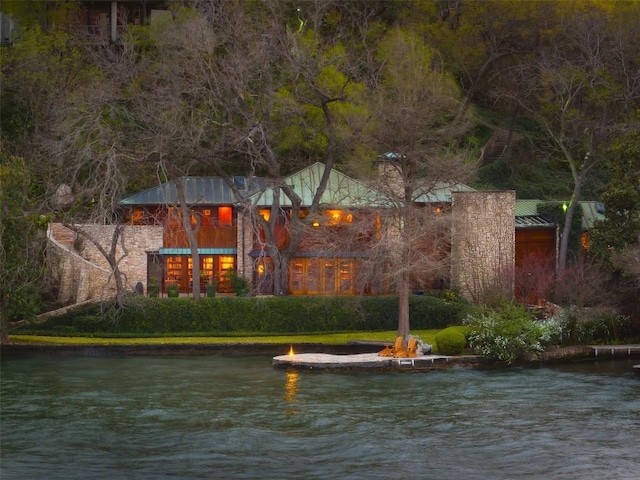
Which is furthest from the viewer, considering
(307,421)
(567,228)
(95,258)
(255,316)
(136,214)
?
(136,214)

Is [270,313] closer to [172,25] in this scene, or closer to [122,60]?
[122,60]

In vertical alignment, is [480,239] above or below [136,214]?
below

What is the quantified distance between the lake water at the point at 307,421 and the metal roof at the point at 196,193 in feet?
49.9

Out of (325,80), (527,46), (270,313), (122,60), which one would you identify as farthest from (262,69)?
(527,46)

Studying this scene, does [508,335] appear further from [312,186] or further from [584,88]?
[584,88]

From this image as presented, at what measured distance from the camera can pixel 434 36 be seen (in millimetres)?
75625

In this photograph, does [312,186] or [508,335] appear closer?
[508,335]

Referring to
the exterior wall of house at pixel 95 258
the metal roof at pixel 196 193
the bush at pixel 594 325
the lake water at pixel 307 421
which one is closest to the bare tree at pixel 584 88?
the bush at pixel 594 325

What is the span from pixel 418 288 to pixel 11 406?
26.2m

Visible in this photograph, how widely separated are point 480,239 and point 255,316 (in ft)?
41.1

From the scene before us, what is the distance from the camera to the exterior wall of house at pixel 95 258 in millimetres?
58062

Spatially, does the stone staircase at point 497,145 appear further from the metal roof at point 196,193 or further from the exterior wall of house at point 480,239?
the metal roof at point 196,193

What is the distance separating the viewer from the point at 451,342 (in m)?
48.6

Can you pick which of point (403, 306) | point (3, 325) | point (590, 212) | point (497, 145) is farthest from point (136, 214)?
point (590, 212)
